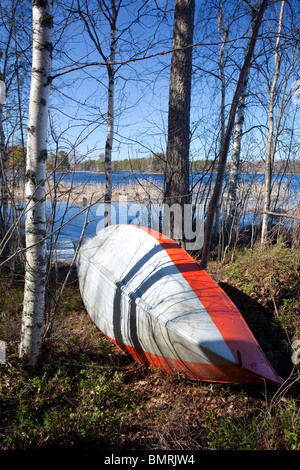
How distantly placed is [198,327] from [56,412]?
1540 millimetres

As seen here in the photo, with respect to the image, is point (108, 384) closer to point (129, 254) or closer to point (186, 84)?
point (129, 254)

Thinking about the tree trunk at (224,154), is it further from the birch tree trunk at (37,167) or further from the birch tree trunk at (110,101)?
the birch tree trunk at (37,167)

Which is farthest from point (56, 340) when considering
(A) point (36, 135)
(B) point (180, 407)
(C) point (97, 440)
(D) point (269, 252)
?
(D) point (269, 252)

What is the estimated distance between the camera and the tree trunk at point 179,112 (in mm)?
5074

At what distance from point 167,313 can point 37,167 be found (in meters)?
2.04

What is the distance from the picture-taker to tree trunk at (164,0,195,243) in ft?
16.6

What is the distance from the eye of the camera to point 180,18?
16.7 ft

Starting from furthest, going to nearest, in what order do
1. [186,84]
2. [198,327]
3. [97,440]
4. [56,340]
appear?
[186,84]
[56,340]
[198,327]
[97,440]

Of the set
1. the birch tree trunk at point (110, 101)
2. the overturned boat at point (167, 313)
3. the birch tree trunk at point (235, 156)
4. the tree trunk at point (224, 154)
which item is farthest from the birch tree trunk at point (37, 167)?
the birch tree trunk at point (235, 156)

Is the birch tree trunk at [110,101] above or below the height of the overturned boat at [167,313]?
above

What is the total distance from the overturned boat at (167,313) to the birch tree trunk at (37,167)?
1.08 meters

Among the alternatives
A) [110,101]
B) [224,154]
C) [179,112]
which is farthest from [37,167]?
[110,101]

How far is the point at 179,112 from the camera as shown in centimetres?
524

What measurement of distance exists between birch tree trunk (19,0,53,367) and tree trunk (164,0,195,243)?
117 inches
